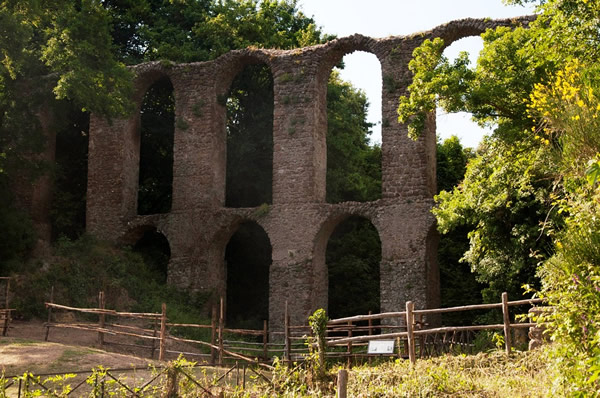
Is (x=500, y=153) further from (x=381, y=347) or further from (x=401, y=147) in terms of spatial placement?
(x=401, y=147)

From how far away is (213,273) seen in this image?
813 inches

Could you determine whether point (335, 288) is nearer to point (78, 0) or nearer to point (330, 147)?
point (330, 147)

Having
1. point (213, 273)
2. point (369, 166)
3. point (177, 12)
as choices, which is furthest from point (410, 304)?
point (177, 12)

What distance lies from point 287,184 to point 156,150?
19.6 ft

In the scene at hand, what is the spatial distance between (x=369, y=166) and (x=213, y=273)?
7962 millimetres

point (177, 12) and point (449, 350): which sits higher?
point (177, 12)

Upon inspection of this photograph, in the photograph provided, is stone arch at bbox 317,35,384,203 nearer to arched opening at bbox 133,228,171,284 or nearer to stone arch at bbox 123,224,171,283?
stone arch at bbox 123,224,171,283

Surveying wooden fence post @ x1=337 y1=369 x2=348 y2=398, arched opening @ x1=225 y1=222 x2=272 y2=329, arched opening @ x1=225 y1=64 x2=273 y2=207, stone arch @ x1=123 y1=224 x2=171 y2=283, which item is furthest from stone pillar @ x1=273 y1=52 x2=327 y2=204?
wooden fence post @ x1=337 y1=369 x2=348 y2=398

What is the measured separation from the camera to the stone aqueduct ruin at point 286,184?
1838cm

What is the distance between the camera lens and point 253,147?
907 inches

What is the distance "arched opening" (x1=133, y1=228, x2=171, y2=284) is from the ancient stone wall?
716mm

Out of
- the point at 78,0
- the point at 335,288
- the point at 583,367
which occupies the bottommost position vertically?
the point at 583,367

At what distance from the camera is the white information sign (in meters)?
11.9

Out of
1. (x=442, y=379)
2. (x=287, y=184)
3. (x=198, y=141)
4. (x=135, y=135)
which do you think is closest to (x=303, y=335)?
(x=287, y=184)
